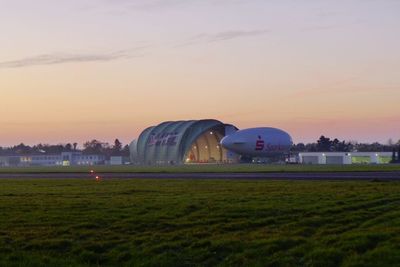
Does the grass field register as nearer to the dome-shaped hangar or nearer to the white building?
the white building

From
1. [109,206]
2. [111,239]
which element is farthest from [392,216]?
[109,206]

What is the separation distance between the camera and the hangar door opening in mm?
186875

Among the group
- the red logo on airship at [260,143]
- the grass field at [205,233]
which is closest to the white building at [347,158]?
the red logo on airship at [260,143]

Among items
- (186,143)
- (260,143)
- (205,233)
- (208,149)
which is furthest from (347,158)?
→ (205,233)

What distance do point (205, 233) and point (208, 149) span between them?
178 m

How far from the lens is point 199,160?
19125cm

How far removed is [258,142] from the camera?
163 meters

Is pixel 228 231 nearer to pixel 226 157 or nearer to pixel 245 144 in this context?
pixel 245 144

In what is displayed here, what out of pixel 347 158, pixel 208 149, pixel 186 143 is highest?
pixel 186 143

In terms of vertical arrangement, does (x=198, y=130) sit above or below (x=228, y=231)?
above

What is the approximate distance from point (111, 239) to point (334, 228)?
6.32 meters

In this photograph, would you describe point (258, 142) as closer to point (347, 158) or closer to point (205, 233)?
point (347, 158)

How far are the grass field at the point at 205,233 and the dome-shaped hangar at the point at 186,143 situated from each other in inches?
5949

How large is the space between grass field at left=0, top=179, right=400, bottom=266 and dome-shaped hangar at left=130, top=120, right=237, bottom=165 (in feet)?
496
